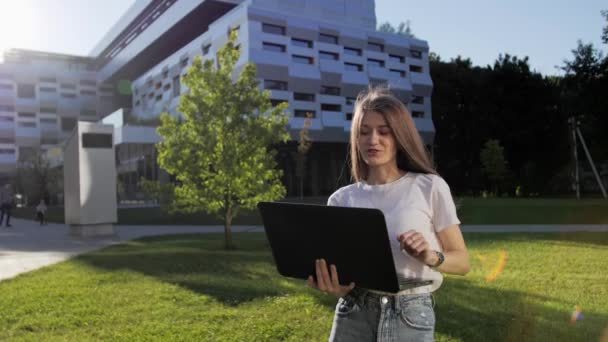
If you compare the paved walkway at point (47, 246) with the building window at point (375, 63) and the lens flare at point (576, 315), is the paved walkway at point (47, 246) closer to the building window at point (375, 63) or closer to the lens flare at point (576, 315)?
the lens flare at point (576, 315)

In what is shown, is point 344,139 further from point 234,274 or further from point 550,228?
point 234,274

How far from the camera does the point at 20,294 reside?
285 inches

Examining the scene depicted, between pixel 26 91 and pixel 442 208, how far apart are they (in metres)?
73.5

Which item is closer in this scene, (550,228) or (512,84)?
(550,228)

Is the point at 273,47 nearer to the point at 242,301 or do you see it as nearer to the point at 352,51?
the point at 352,51

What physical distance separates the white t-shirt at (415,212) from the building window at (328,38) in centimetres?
3856

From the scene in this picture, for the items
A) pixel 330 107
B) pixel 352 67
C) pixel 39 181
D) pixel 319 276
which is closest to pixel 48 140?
pixel 39 181

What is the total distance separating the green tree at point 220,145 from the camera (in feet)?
40.3

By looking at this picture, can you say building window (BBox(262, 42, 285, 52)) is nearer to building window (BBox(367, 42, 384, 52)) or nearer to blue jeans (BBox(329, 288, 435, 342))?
building window (BBox(367, 42, 384, 52))

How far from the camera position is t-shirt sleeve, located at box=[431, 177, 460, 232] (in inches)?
85.6

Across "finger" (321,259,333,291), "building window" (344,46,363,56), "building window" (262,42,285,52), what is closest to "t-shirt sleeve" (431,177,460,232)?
"finger" (321,259,333,291)

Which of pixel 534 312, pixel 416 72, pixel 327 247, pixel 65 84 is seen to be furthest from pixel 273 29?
pixel 65 84

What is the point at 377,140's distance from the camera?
2.28 metres

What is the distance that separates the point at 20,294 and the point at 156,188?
5.82 m
